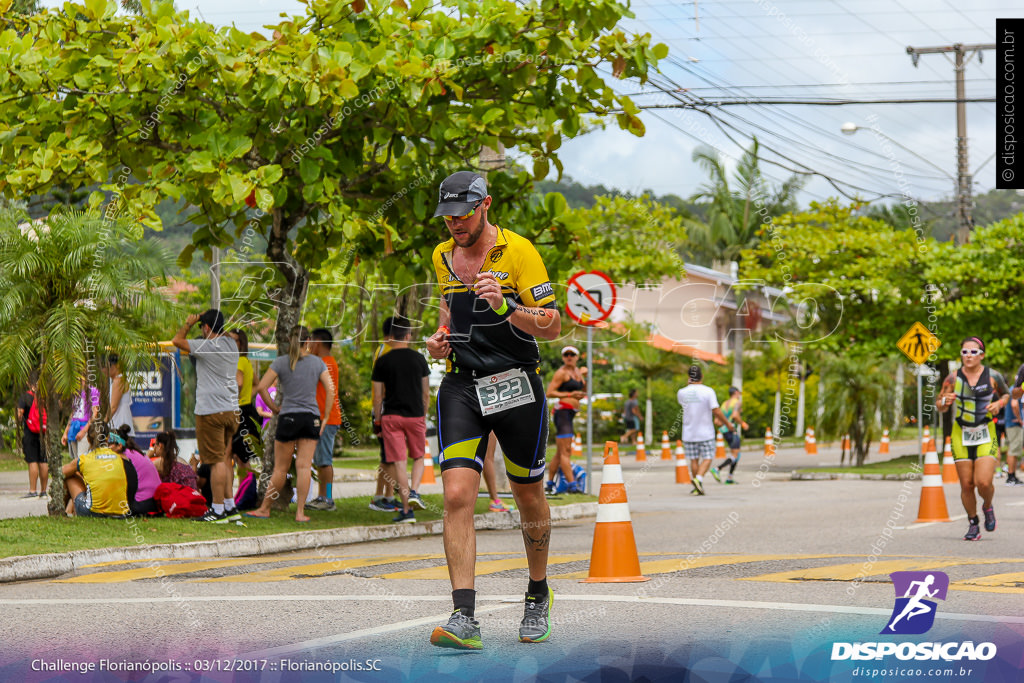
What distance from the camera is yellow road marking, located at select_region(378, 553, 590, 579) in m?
8.60

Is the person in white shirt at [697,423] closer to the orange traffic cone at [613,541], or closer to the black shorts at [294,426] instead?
the black shorts at [294,426]

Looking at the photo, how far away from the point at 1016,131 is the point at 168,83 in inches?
296

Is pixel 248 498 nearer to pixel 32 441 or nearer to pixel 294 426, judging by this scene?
pixel 294 426

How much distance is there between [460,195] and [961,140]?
82.2ft

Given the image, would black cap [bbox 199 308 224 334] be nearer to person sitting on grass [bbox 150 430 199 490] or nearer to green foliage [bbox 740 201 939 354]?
person sitting on grass [bbox 150 430 199 490]

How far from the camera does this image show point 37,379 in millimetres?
10805

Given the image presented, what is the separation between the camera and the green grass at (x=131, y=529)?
9.68 m

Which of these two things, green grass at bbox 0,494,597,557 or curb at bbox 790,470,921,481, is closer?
green grass at bbox 0,494,597,557

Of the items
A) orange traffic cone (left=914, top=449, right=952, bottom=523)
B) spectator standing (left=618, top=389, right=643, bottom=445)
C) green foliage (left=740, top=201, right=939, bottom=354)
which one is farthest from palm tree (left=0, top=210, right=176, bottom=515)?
spectator standing (left=618, top=389, right=643, bottom=445)

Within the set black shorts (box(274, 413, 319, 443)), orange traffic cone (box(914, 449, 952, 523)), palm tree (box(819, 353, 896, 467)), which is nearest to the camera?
black shorts (box(274, 413, 319, 443))

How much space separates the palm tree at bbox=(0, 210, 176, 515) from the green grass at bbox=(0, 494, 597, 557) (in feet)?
3.33

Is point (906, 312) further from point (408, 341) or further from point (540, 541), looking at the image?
point (540, 541)

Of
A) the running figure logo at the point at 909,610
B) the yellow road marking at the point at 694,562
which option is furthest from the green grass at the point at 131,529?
the running figure logo at the point at 909,610

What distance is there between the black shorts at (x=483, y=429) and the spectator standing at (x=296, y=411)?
6.12 metres
